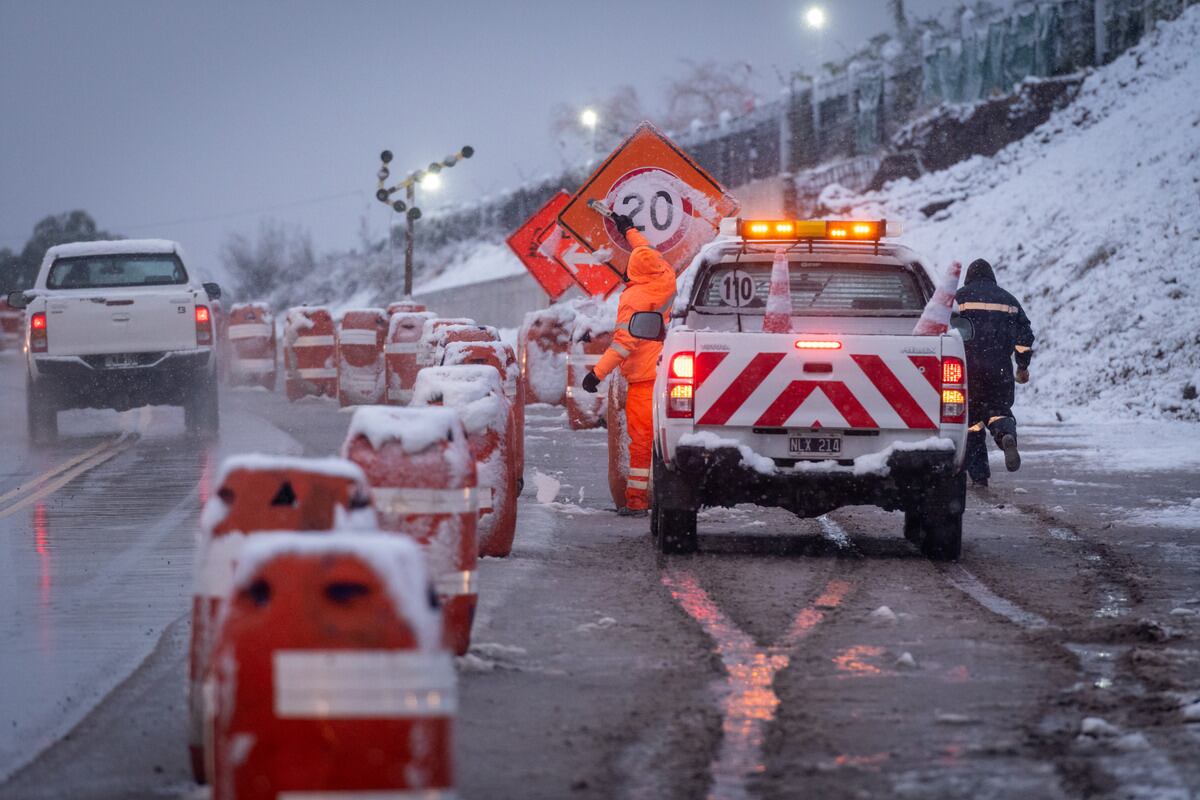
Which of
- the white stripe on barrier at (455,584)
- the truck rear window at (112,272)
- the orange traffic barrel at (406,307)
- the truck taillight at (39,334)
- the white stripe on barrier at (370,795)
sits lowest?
the white stripe on barrier at (455,584)

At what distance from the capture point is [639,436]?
12531mm

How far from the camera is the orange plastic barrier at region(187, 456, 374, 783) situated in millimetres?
5148

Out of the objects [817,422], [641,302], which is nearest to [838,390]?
[817,422]

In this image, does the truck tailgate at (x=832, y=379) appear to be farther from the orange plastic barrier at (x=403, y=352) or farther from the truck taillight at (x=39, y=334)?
the orange plastic barrier at (x=403, y=352)

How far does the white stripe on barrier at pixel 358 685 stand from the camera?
157 inches

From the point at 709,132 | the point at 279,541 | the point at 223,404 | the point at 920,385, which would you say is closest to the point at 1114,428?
the point at 920,385

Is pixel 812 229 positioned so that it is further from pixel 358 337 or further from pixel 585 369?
pixel 358 337

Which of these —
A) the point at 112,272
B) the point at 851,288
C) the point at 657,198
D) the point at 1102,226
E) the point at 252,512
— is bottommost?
the point at 252,512

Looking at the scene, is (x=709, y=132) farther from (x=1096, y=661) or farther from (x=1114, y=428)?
(x=1096, y=661)

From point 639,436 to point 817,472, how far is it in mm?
2409

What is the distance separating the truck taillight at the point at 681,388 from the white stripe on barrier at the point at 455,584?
3.51 metres

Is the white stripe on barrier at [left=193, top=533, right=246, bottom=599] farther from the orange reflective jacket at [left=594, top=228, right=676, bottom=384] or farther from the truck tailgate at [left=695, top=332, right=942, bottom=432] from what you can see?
the orange reflective jacket at [left=594, top=228, right=676, bottom=384]

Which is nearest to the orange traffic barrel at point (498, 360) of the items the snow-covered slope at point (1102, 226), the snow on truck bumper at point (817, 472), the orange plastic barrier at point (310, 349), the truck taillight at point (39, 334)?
the snow on truck bumper at point (817, 472)

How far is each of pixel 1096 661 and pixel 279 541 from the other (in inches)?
168
